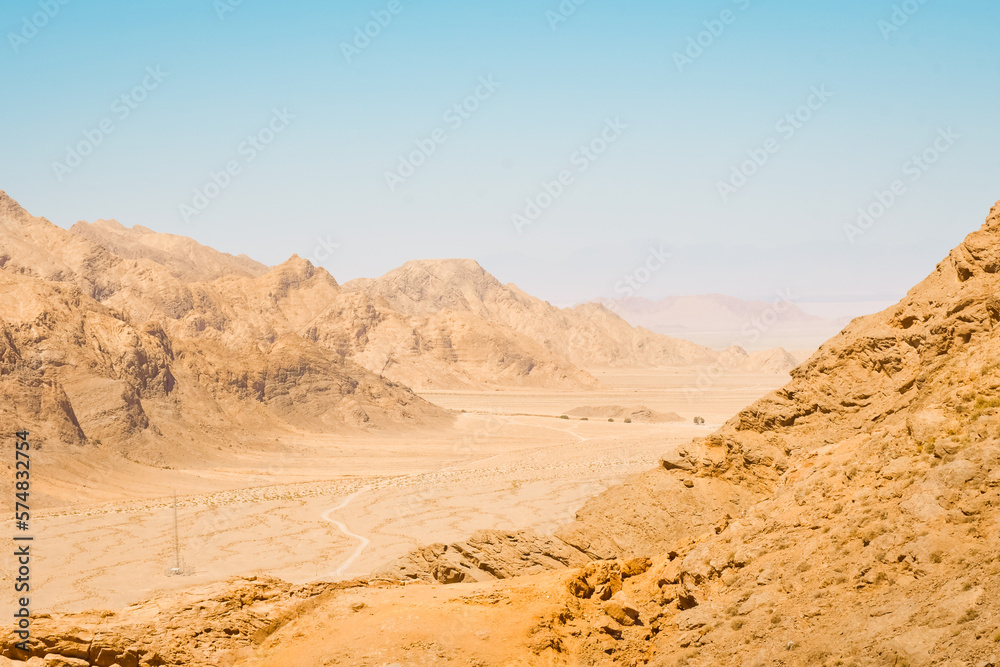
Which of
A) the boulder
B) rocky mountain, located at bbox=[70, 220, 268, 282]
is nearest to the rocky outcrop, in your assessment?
the boulder

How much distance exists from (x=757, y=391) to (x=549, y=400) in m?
27.0

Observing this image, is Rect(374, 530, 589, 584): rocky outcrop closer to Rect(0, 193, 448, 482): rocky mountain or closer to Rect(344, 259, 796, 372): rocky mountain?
Rect(0, 193, 448, 482): rocky mountain

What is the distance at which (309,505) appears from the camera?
3172 centimetres

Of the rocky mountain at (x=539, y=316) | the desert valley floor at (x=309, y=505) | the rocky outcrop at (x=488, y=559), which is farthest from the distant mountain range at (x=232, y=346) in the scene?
the rocky outcrop at (x=488, y=559)

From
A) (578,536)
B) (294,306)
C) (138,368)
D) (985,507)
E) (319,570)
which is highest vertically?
(294,306)

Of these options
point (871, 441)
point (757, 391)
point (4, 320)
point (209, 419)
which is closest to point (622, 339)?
point (757, 391)

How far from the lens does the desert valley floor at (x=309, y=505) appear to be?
22.8m

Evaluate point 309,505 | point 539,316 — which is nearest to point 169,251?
point 539,316

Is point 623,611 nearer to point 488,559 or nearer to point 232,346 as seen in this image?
point 488,559

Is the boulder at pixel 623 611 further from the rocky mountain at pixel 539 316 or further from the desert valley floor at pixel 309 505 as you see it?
the rocky mountain at pixel 539 316

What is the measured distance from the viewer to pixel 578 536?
13.1m

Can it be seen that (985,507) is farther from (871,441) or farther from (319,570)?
(319,570)

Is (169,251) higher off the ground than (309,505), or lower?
Result: higher

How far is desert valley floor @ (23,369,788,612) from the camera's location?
74.6 feet
